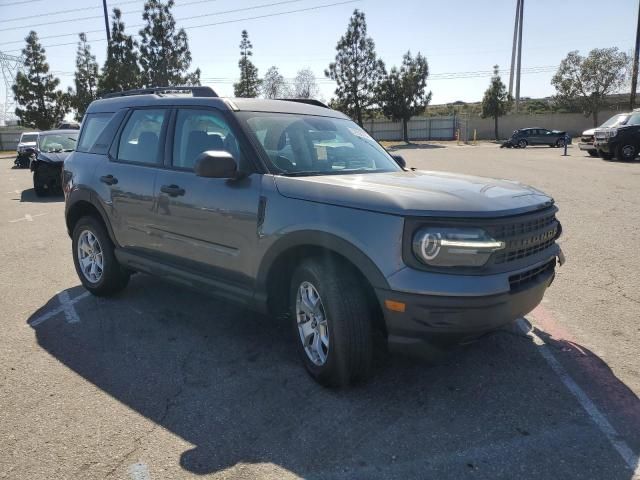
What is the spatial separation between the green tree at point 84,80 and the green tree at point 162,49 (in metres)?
8.41

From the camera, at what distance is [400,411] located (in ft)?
10.4

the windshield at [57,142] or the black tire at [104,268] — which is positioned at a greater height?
the windshield at [57,142]

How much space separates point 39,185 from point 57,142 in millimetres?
1406

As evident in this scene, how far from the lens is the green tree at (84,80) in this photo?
161ft

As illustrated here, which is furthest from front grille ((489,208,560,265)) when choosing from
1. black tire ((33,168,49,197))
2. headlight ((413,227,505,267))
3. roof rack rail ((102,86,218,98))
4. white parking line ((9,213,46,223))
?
black tire ((33,168,49,197))

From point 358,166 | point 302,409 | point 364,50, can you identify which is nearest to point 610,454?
point 302,409

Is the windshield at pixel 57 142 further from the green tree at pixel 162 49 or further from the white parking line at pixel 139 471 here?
the green tree at pixel 162 49

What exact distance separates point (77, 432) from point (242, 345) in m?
1.41

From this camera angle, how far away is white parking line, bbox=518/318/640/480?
2.64 m

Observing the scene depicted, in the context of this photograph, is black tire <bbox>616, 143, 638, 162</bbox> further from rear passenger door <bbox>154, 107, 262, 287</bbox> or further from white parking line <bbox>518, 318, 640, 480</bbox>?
rear passenger door <bbox>154, 107, 262, 287</bbox>

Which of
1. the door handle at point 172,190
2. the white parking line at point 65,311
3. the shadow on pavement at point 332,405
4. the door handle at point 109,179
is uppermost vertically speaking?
the door handle at point 109,179

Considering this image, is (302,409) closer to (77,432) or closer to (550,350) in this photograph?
(77,432)

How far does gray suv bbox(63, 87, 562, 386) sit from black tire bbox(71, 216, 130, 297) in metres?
0.02

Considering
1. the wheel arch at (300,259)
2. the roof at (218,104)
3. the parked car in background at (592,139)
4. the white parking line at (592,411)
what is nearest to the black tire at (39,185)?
the roof at (218,104)
